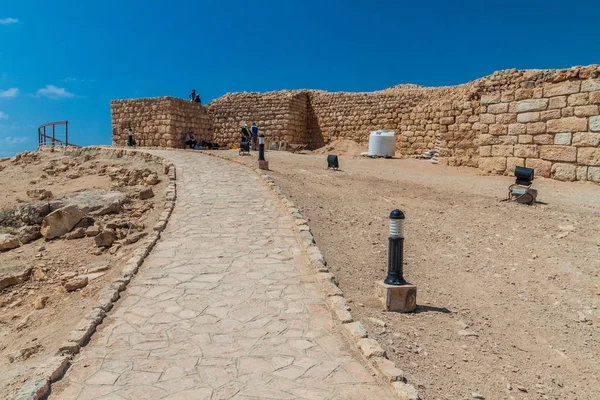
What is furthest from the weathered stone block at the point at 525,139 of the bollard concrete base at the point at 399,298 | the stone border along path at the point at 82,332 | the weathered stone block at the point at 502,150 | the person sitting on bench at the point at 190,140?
the person sitting on bench at the point at 190,140

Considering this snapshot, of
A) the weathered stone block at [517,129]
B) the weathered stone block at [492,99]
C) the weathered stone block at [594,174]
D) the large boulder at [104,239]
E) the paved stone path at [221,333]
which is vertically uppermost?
the weathered stone block at [492,99]

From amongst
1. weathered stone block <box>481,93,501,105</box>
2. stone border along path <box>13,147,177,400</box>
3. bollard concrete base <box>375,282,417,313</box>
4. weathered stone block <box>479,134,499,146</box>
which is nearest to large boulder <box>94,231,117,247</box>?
stone border along path <box>13,147,177,400</box>

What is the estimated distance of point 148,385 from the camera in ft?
11.2

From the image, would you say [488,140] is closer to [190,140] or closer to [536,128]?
[536,128]

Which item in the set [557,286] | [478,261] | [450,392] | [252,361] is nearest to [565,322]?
[557,286]

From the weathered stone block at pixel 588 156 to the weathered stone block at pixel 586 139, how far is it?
0.10 metres

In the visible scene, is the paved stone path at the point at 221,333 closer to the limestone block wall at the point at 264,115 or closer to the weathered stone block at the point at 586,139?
the weathered stone block at the point at 586,139

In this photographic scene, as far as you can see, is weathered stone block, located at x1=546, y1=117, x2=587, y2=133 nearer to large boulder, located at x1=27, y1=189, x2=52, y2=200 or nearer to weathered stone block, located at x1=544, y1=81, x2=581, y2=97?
weathered stone block, located at x1=544, y1=81, x2=581, y2=97

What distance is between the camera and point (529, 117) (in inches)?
492

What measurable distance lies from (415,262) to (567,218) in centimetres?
333

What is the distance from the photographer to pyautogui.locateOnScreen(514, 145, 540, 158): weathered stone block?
12.4 meters

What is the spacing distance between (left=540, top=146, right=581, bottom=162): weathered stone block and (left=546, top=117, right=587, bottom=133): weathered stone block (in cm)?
45

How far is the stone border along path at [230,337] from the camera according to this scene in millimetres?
3404

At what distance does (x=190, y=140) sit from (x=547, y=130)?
16613 millimetres
